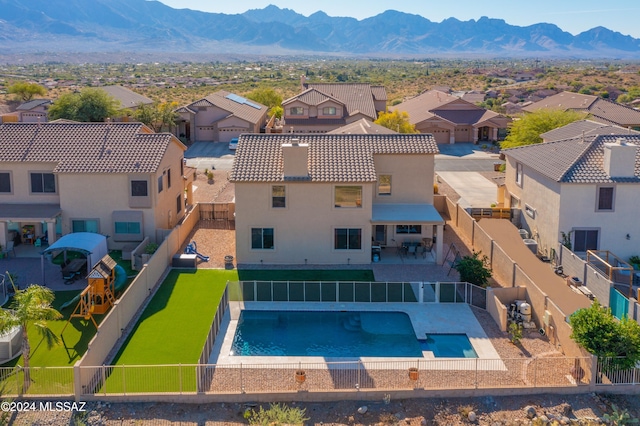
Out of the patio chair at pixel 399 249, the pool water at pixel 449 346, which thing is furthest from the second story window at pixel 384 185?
the pool water at pixel 449 346

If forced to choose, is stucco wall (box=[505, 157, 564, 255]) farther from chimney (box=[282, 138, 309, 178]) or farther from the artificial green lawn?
the artificial green lawn

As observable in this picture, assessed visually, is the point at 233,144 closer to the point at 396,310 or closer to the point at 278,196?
the point at 278,196

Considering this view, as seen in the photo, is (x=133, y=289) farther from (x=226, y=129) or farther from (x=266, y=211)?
(x=226, y=129)

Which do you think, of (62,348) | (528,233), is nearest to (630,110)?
(528,233)

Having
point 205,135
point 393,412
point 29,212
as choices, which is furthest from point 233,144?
point 393,412

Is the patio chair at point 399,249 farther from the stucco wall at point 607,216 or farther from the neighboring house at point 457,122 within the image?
the neighboring house at point 457,122

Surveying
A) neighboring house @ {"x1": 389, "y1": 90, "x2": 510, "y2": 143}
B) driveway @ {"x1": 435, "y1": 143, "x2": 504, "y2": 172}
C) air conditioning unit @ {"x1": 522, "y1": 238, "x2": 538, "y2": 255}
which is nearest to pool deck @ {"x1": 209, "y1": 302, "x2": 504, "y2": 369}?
air conditioning unit @ {"x1": 522, "y1": 238, "x2": 538, "y2": 255}
